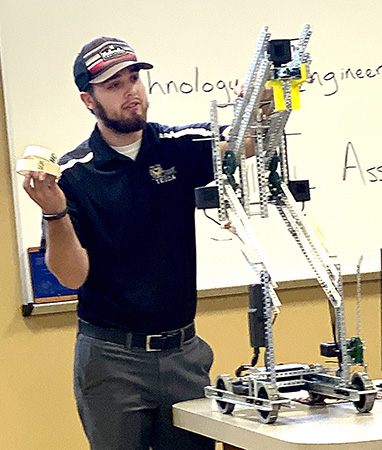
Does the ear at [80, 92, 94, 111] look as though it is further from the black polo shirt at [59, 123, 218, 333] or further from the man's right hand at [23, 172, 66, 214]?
the man's right hand at [23, 172, 66, 214]

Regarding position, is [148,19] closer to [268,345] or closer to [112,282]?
[112,282]

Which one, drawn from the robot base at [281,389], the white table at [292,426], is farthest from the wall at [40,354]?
the robot base at [281,389]

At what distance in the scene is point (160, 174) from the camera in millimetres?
2123

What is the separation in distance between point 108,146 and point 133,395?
1.99 feet

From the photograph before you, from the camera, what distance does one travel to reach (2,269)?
9.52 ft

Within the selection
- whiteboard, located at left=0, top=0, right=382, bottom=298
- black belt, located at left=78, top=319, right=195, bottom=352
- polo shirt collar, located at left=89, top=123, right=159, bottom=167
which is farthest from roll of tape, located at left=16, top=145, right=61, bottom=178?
whiteboard, located at left=0, top=0, right=382, bottom=298

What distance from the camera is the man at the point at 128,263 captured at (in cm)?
202

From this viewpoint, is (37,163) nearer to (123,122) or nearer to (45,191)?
(45,191)

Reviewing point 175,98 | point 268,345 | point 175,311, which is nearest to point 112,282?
point 175,311

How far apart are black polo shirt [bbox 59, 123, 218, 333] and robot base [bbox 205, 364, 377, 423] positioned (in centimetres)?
27

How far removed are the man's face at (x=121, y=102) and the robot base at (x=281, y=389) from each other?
2.20ft

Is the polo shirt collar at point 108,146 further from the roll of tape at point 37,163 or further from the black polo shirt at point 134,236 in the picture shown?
the roll of tape at point 37,163

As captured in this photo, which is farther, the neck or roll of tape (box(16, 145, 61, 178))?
the neck

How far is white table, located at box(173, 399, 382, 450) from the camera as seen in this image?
60.1 inches
